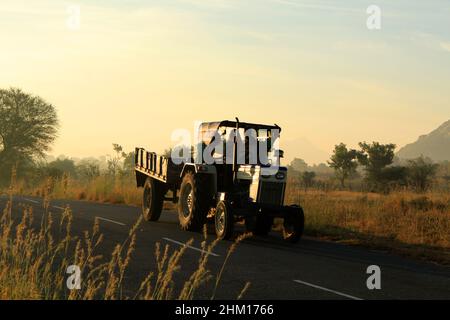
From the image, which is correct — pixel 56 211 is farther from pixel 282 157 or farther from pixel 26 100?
pixel 26 100

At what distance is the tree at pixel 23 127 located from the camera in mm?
63750

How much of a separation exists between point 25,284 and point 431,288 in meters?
5.99

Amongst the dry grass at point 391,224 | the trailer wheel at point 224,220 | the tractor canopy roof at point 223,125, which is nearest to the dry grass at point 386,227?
the dry grass at point 391,224

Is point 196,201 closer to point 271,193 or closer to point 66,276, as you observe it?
point 271,193

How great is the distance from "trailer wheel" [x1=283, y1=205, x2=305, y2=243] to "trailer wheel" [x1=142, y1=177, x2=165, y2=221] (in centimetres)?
451

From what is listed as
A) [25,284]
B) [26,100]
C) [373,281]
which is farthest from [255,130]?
[26,100]

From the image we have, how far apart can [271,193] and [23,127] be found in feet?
174

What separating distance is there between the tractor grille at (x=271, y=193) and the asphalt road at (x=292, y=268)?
0.93 m

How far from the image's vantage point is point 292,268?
11312 mm

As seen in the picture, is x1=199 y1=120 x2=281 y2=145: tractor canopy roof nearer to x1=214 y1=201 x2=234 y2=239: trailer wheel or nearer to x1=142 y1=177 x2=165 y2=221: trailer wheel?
x1=214 y1=201 x2=234 y2=239: trailer wheel

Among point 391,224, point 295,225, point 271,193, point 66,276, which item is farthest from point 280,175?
point 66,276

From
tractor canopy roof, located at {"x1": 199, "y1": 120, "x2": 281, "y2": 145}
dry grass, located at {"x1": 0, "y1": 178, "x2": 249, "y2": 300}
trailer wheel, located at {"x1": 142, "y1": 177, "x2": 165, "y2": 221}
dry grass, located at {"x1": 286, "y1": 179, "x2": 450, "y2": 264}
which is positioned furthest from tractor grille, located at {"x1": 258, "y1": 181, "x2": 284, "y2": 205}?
trailer wheel, located at {"x1": 142, "y1": 177, "x2": 165, "y2": 221}

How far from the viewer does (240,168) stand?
625 inches

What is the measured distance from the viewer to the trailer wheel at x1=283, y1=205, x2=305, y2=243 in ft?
49.5
